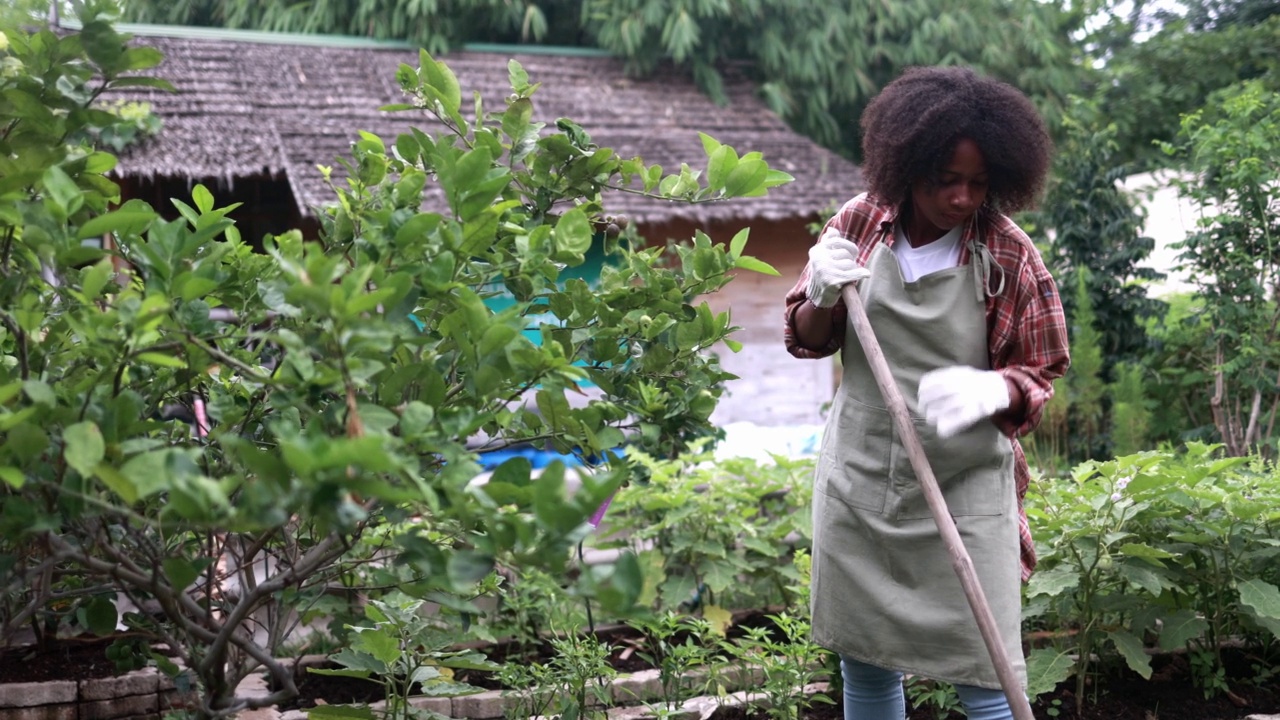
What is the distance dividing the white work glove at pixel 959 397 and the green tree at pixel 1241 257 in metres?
3.50

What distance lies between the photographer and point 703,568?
3.57 meters

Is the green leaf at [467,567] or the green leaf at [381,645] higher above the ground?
the green leaf at [467,567]

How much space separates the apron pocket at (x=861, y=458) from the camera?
2.43 meters

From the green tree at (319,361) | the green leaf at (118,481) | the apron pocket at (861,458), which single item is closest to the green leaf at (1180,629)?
the apron pocket at (861,458)

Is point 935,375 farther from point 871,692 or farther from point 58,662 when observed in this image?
point 58,662

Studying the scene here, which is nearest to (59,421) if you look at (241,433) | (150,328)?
(150,328)

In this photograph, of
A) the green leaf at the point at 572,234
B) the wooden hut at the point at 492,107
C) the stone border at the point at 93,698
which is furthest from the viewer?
the wooden hut at the point at 492,107

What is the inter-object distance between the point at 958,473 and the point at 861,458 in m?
0.21

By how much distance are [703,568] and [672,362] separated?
1588mm

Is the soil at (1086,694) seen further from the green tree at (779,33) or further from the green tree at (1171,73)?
the green tree at (1171,73)

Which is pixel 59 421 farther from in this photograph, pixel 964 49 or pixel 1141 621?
pixel 964 49

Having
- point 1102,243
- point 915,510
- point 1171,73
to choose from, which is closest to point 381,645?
point 915,510

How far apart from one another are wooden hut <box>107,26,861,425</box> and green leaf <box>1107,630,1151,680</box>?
530cm

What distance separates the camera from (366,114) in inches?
347
